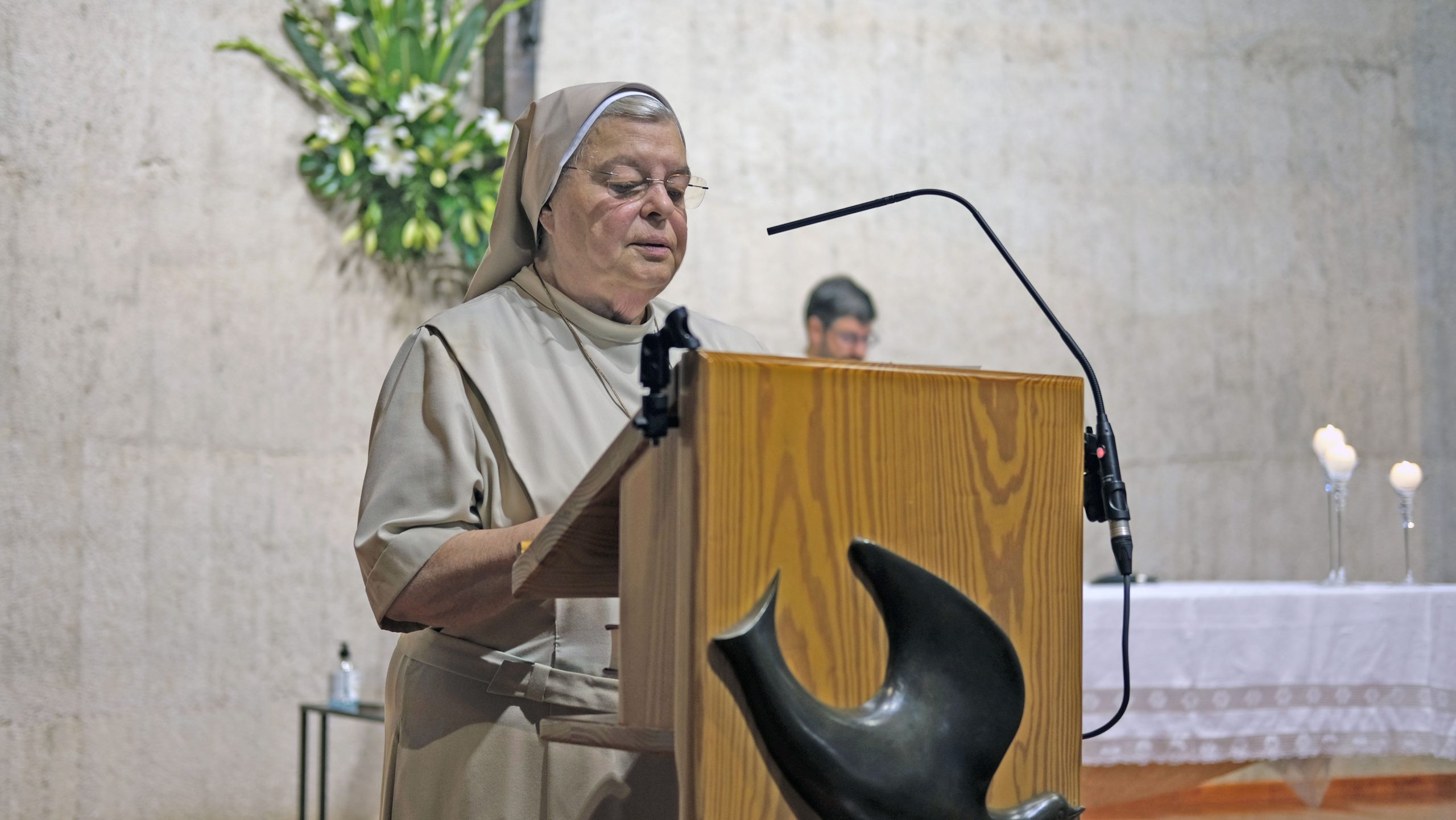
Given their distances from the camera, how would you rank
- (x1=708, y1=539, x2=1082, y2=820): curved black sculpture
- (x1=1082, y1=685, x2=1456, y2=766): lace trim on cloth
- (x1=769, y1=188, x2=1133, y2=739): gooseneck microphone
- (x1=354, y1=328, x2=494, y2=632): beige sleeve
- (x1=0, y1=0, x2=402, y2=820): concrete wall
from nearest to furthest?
1. (x1=708, y1=539, x2=1082, y2=820): curved black sculpture
2. (x1=769, y1=188, x2=1133, y2=739): gooseneck microphone
3. (x1=354, y1=328, x2=494, y2=632): beige sleeve
4. (x1=1082, y1=685, x2=1456, y2=766): lace trim on cloth
5. (x1=0, y1=0, x2=402, y2=820): concrete wall

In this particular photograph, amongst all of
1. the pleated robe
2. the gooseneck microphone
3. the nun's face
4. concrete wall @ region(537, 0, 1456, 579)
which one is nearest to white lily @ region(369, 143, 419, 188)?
concrete wall @ region(537, 0, 1456, 579)

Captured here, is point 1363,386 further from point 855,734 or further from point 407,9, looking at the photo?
point 855,734

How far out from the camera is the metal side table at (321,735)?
4.18 metres

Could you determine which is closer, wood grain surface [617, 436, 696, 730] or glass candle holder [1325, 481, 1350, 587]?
wood grain surface [617, 436, 696, 730]

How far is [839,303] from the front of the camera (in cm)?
517

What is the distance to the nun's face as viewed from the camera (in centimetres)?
188

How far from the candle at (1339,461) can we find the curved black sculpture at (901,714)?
376 centimetres

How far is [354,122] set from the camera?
480 centimetres

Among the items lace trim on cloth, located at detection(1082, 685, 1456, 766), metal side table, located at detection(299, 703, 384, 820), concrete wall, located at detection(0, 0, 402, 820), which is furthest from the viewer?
concrete wall, located at detection(0, 0, 402, 820)

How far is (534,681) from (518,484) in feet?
0.83

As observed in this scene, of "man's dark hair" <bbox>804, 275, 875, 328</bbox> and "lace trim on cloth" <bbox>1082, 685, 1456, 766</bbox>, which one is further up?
"man's dark hair" <bbox>804, 275, 875, 328</bbox>

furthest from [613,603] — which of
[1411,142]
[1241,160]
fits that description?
[1411,142]

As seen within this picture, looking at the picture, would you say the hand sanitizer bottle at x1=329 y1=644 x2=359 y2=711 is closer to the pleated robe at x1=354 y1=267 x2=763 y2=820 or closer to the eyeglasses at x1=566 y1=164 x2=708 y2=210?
the pleated robe at x1=354 y1=267 x2=763 y2=820

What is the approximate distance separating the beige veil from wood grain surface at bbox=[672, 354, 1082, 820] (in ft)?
2.87
